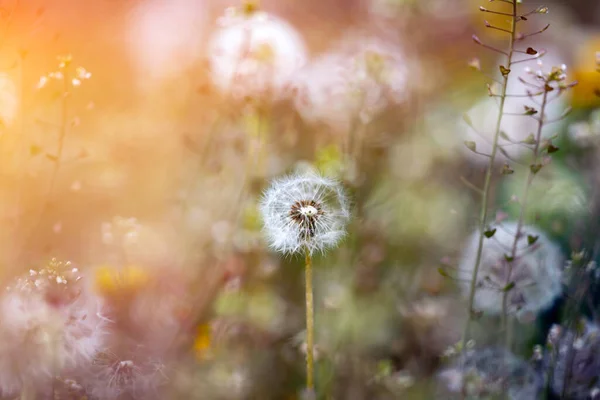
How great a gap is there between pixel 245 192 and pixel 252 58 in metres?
0.46

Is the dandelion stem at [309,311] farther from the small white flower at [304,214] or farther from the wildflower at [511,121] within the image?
the wildflower at [511,121]

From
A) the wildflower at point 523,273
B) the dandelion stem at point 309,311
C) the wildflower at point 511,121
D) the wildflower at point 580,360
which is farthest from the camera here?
the wildflower at point 511,121

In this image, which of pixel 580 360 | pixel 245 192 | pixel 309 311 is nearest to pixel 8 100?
pixel 245 192

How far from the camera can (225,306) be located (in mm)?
1704

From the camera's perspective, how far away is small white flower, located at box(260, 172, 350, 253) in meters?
1.10

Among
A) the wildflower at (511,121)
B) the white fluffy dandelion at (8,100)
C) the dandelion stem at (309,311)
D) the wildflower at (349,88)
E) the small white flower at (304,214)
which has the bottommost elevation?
the dandelion stem at (309,311)

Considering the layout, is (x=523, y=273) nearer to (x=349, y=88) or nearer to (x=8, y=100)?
(x=349, y=88)

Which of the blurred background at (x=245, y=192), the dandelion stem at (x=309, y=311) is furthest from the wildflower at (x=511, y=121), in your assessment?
the dandelion stem at (x=309, y=311)

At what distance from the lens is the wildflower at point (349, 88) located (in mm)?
1839

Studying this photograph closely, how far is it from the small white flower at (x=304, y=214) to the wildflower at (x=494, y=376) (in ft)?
1.79

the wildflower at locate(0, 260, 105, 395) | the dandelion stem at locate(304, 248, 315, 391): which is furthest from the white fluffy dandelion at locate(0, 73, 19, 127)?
the dandelion stem at locate(304, 248, 315, 391)

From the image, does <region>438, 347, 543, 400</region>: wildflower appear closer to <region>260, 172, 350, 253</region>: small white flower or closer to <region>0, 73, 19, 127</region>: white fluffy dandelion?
<region>260, 172, 350, 253</region>: small white flower

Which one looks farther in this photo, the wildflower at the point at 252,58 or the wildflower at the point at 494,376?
the wildflower at the point at 252,58

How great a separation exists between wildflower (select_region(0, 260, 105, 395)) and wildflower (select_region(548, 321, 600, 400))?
1112 millimetres
